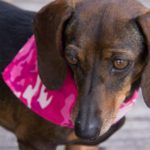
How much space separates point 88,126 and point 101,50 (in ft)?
0.96

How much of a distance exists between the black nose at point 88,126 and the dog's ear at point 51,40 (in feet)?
0.95

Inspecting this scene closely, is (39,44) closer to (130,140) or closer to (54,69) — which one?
(54,69)

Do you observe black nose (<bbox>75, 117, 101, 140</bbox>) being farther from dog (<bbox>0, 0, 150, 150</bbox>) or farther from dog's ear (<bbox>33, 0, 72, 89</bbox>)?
dog's ear (<bbox>33, 0, 72, 89</bbox>)

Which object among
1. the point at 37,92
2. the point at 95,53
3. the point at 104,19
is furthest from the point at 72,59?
the point at 37,92

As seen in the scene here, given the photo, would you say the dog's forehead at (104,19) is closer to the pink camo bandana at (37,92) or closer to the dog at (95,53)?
the dog at (95,53)

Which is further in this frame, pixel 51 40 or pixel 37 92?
pixel 37 92

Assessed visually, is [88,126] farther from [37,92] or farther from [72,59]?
[37,92]

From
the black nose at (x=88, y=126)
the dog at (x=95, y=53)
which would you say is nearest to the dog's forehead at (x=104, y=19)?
the dog at (x=95, y=53)

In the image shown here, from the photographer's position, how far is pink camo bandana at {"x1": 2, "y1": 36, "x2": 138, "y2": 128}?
7.84 ft

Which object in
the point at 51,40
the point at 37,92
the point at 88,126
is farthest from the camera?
the point at 37,92

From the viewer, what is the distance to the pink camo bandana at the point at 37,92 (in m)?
2.39

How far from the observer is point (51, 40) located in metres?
2.23

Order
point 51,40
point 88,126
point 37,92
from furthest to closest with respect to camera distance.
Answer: point 37,92 < point 51,40 < point 88,126

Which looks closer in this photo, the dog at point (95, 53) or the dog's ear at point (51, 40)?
the dog at point (95, 53)
